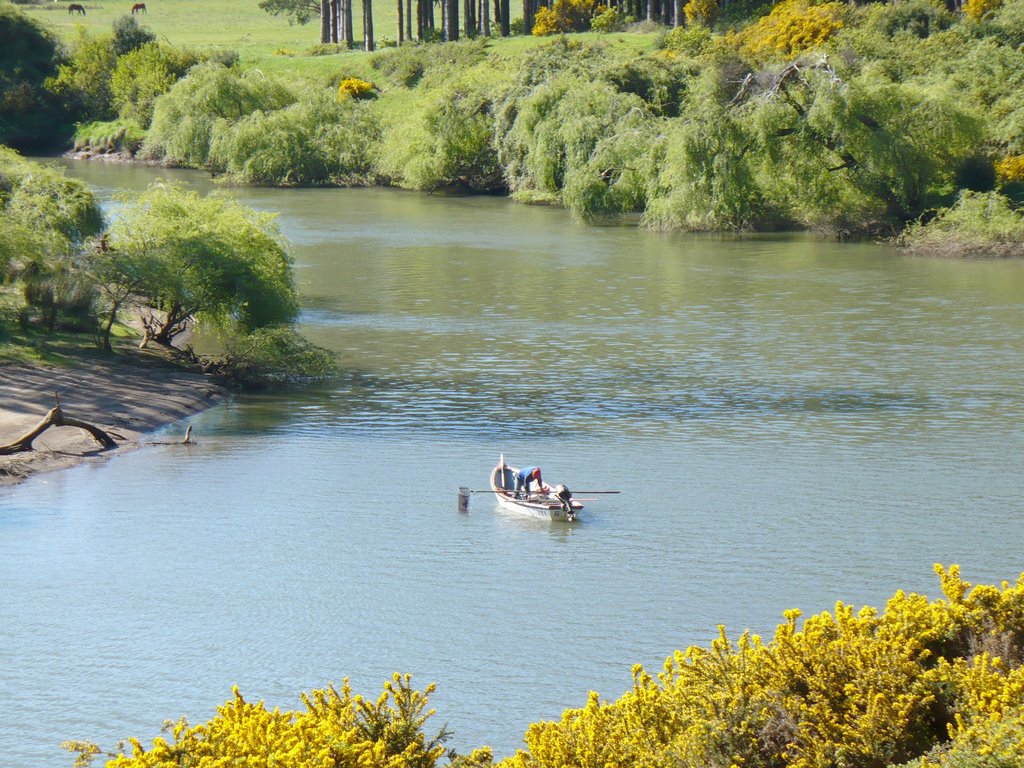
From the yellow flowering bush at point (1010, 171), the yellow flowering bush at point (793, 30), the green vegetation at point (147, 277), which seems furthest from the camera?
the yellow flowering bush at point (793, 30)

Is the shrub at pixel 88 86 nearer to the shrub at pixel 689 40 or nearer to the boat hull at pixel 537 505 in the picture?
the shrub at pixel 689 40

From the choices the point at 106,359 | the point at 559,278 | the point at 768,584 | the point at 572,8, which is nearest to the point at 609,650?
the point at 768,584

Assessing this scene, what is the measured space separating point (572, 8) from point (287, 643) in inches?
3706

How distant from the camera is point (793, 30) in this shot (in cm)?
8419

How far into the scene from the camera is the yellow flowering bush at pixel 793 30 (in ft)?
273

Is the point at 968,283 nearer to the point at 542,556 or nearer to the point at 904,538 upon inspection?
the point at 904,538

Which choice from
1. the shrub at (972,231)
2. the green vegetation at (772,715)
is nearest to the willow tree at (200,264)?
the green vegetation at (772,715)

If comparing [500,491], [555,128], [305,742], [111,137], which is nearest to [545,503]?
[500,491]

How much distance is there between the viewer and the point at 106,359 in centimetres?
3669

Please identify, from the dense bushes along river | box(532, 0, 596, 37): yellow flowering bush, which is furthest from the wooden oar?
box(532, 0, 596, 37): yellow flowering bush

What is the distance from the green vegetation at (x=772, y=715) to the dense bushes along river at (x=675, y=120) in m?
48.3

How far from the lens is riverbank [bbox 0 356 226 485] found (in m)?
30.7

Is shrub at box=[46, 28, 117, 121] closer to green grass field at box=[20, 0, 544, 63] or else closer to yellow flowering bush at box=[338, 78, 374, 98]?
green grass field at box=[20, 0, 544, 63]

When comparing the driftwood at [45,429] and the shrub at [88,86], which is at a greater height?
the shrub at [88,86]
